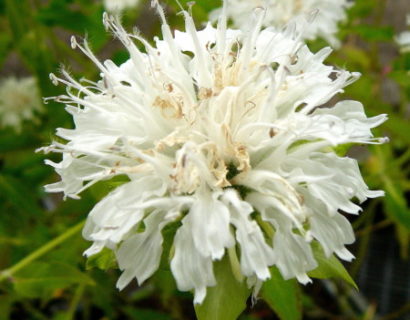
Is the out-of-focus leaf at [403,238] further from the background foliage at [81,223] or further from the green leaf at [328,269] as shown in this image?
the green leaf at [328,269]

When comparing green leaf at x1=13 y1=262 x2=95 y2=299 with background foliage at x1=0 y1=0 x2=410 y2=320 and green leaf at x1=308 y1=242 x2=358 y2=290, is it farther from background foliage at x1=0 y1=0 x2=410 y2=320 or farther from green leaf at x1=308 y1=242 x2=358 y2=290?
green leaf at x1=308 y1=242 x2=358 y2=290

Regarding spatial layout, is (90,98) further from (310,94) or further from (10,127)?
(10,127)

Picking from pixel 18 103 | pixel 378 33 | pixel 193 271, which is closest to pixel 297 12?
pixel 378 33

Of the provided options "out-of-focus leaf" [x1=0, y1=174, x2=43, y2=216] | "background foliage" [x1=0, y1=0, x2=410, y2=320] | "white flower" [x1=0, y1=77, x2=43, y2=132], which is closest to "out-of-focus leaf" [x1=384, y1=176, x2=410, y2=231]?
"background foliage" [x1=0, y1=0, x2=410, y2=320]

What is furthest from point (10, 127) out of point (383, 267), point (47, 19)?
point (383, 267)

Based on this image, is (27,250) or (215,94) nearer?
(215,94)

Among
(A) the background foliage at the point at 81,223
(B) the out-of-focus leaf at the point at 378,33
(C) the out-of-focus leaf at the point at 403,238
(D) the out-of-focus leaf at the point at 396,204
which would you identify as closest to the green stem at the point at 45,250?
(A) the background foliage at the point at 81,223
